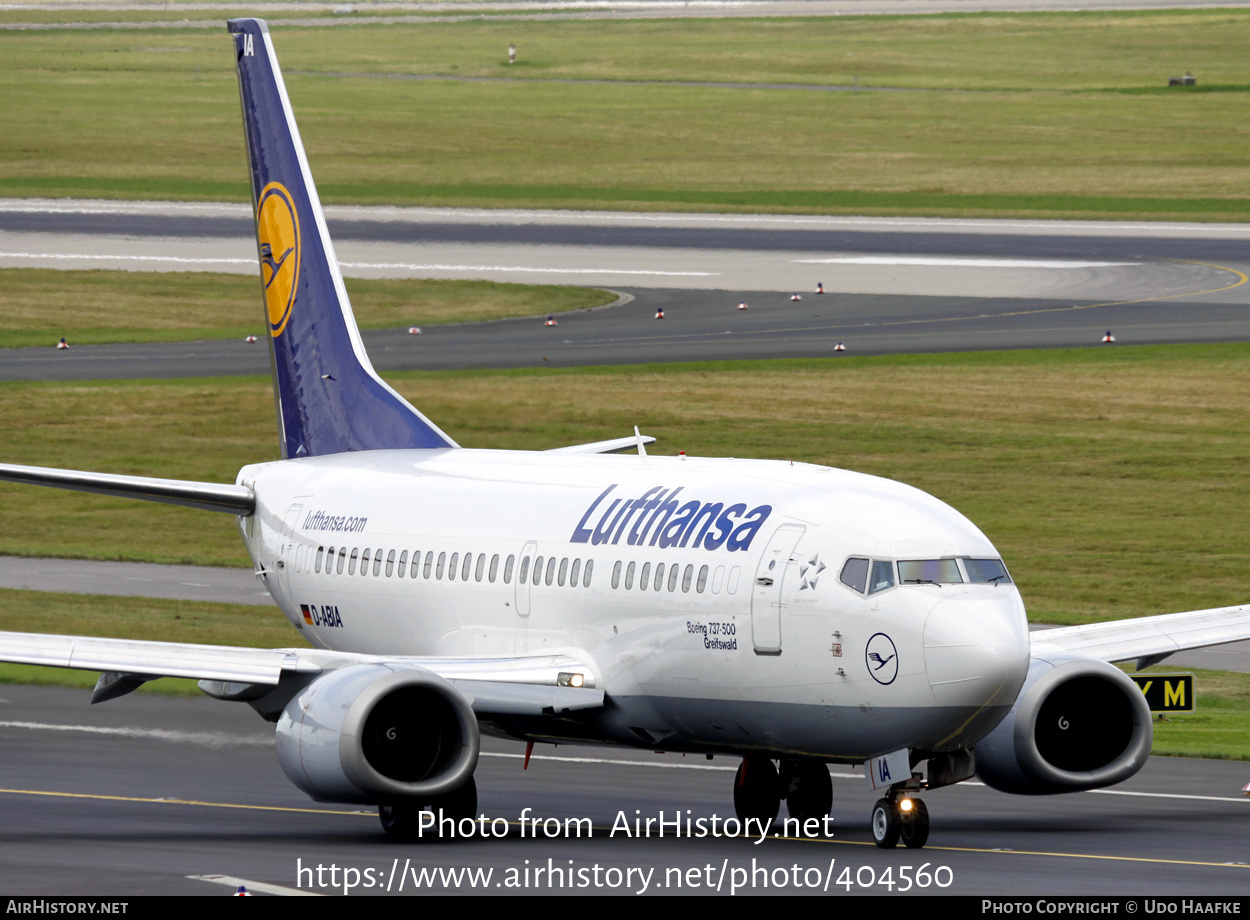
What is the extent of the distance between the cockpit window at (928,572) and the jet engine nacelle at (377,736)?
579 cm

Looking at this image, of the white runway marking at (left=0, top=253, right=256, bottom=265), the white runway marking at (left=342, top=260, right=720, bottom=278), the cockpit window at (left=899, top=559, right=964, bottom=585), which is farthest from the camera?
the white runway marking at (left=0, top=253, right=256, bottom=265)

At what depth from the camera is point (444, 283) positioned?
94.2 metres

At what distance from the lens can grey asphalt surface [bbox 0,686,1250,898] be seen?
25062 mm

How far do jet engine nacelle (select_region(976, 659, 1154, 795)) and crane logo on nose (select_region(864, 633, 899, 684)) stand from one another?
105 inches

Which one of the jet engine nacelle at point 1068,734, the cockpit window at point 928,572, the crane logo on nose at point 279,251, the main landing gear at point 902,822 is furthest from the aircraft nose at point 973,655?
the crane logo on nose at point 279,251

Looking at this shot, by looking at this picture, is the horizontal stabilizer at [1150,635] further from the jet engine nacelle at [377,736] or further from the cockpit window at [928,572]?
the jet engine nacelle at [377,736]

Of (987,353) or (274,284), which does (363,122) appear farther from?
(274,284)

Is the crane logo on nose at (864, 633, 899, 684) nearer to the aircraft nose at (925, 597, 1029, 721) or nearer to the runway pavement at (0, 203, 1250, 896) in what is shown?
the aircraft nose at (925, 597, 1029, 721)

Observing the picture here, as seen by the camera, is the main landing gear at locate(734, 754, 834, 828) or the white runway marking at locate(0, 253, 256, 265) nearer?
the main landing gear at locate(734, 754, 834, 828)

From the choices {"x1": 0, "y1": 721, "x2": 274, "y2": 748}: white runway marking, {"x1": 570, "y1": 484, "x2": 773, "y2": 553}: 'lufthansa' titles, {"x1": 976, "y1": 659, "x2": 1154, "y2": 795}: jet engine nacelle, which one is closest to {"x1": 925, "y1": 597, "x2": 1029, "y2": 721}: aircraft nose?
{"x1": 976, "y1": 659, "x2": 1154, "y2": 795}: jet engine nacelle

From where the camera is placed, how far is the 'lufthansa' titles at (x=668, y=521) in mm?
27766

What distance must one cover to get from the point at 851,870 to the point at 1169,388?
49.7 meters

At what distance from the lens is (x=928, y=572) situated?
85.0 ft

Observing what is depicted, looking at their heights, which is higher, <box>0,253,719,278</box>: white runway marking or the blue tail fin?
<box>0,253,719,278</box>: white runway marking
